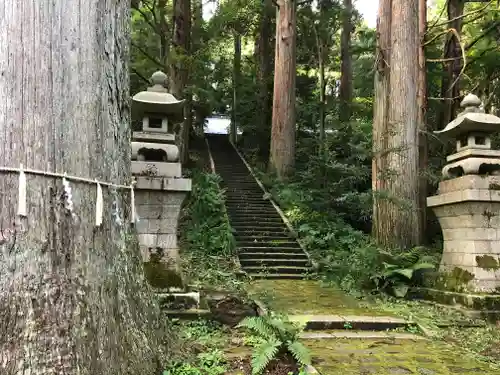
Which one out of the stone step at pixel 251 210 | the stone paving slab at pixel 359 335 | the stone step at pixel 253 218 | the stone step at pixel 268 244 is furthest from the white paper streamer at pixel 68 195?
the stone step at pixel 251 210

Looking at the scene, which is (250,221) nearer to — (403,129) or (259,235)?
(259,235)

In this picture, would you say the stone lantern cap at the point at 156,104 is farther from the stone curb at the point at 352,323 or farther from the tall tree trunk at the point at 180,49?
the tall tree trunk at the point at 180,49

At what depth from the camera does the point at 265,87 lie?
68.3ft

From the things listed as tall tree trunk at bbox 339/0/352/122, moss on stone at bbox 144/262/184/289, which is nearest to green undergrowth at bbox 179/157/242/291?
moss on stone at bbox 144/262/184/289

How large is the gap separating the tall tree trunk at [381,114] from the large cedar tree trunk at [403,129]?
5.4 inches

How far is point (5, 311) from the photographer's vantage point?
7.65 feet

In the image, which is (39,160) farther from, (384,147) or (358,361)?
(384,147)

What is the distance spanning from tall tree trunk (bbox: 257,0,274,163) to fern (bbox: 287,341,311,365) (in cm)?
1646

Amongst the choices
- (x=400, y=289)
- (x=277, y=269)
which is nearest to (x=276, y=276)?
(x=277, y=269)

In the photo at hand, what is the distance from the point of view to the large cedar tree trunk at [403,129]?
9320 mm

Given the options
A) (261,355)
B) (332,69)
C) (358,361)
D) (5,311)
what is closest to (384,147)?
(358,361)

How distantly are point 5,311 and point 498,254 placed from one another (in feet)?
22.8

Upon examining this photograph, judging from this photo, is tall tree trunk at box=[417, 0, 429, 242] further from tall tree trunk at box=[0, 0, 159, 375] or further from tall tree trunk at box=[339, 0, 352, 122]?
tall tree trunk at box=[0, 0, 159, 375]

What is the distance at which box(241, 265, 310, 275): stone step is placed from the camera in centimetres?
998
